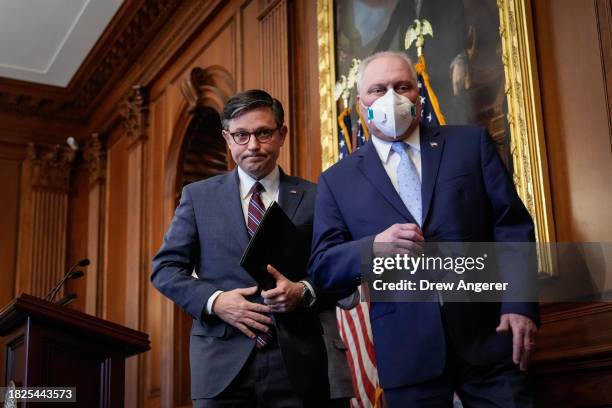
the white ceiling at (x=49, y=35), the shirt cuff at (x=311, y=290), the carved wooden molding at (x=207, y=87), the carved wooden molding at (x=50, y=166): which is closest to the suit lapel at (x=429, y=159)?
the shirt cuff at (x=311, y=290)

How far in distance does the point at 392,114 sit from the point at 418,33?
2.20 m

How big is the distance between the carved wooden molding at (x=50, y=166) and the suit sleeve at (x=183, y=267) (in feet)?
25.1

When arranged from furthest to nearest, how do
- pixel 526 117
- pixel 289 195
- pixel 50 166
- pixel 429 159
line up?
pixel 50 166, pixel 526 117, pixel 289 195, pixel 429 159

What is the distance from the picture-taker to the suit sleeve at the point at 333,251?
2371 millimetres

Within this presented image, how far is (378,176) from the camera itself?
256 cm

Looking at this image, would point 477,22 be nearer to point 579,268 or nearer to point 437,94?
point 437,94

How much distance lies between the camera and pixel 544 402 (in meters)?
3.51

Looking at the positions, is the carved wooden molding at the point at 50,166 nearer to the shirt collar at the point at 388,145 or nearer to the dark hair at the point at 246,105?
the dark hair at the point at 246,105

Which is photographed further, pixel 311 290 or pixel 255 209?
pixel 255 209

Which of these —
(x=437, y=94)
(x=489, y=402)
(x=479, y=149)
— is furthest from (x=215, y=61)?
(x=489, y=402)

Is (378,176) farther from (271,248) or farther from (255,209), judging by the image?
(255,209)

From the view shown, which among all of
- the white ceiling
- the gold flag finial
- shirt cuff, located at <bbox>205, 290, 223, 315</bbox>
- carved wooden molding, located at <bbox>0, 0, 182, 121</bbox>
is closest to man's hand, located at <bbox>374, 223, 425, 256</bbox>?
shirt cuff, located at <bbox>205, 290, 223, 315</bbox>

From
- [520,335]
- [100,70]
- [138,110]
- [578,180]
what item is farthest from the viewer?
[100,70]

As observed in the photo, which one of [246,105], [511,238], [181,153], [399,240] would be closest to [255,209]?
[246,105]
